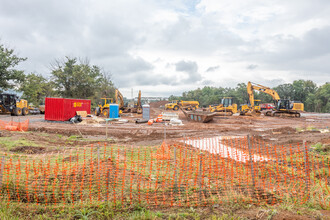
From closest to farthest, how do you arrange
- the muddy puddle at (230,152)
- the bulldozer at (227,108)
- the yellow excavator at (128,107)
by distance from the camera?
1. the muddy puddle at (230,152)
2. the bulldozer at (227,108)
3. the yellow excavator at (128,107)

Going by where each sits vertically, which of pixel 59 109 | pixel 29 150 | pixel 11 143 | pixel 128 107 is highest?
pixel 128 107

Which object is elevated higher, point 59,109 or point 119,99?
point 119,99

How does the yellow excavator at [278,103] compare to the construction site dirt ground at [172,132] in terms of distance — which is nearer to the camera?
the construction site dirt ground at [172,132]

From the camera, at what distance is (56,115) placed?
2292 centimetres

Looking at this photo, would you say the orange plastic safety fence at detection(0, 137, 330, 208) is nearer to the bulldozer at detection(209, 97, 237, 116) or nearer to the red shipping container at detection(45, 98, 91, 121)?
the red shipping container at detection(45, 98, 91, 121)

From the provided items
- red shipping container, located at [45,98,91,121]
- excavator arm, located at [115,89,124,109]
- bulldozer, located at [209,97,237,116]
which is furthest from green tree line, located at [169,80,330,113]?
red shipping container, located at [45,98,91,121]

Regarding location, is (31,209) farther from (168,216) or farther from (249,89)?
(249,89)

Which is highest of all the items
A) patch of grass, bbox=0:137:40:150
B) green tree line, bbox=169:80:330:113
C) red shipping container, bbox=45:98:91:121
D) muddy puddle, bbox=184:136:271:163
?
green tree line, bbox=169:80:330:113

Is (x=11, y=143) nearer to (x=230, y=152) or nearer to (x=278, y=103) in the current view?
(x=230, y=152)

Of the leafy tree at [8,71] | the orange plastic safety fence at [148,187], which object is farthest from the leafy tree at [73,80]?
the orange plastic safety fence at [148,187]

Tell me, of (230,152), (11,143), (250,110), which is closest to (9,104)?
(11,143)

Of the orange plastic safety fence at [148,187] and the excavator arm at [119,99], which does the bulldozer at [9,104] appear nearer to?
the excavator arm at [119,99]

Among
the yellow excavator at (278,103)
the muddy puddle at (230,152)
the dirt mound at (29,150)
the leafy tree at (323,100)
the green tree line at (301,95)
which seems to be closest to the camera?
the muddy puddle at (230,152)

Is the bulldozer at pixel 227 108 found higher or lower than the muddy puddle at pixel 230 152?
higher
